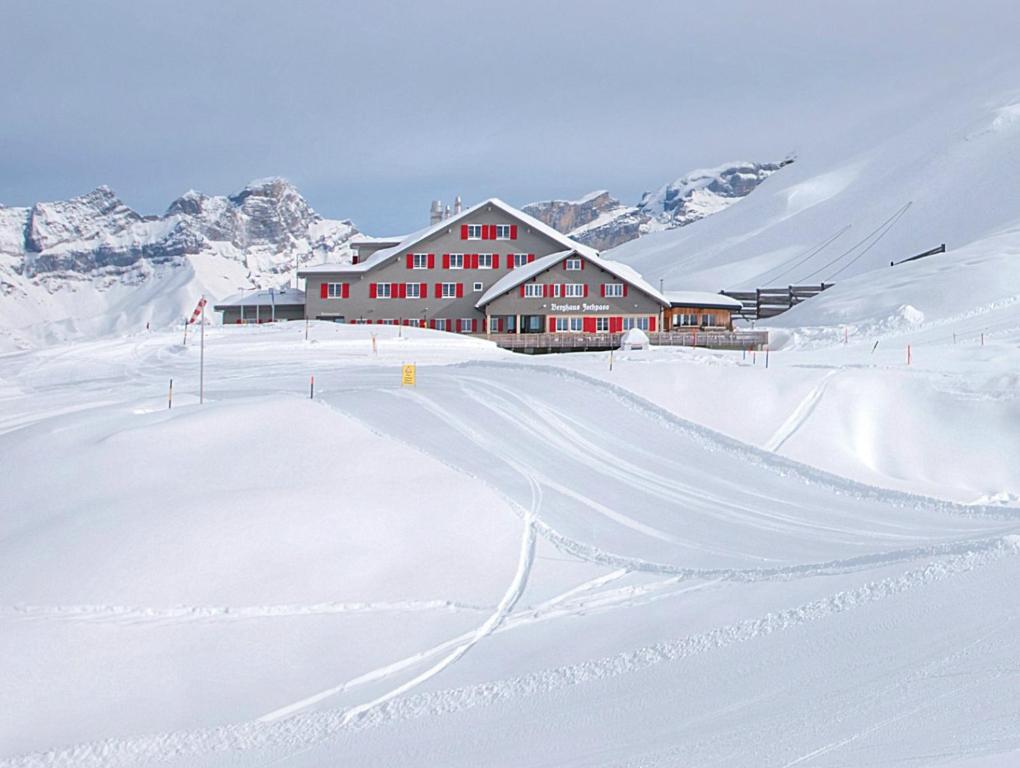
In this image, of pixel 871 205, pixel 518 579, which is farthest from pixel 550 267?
pixel 871 205

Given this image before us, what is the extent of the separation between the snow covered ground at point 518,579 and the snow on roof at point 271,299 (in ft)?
156

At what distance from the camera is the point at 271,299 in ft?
251

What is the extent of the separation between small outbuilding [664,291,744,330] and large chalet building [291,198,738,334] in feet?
25.0

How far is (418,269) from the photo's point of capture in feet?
229

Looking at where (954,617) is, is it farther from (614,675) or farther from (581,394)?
(581,394)

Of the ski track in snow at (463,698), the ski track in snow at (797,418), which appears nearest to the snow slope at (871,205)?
the ski track in snow at (797,418)

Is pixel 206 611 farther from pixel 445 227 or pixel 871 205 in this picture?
pixel 871 205

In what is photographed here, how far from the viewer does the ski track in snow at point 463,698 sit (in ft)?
34.9

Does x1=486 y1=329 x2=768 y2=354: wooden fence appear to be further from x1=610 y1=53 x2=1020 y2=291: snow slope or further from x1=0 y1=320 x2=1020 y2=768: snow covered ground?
x1=610 y1=53 x2=1020 y2=291: snow slope

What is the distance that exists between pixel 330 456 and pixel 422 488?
281 cm

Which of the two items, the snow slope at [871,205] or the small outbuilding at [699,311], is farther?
the snow slope at [871,205]

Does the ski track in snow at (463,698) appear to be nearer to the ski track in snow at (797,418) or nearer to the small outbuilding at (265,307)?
the ski track in snow at (797,418)

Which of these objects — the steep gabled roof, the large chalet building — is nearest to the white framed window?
the large chalet building

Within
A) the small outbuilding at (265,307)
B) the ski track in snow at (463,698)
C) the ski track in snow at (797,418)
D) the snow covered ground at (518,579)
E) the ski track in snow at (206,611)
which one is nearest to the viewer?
the snow covered ground at (518,579)
